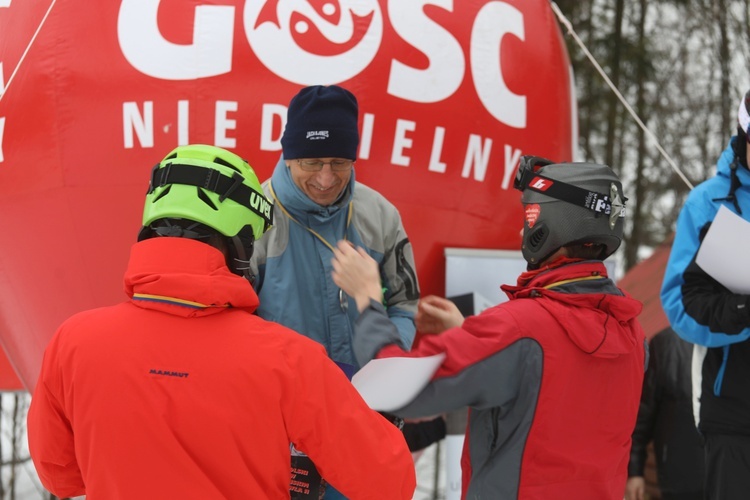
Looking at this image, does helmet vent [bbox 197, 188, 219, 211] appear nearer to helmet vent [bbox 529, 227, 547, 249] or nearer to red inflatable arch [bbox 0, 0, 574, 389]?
helmet vent [bbox 529, 227, 547, 249]

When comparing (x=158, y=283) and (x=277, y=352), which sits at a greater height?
(x=158, y=283)

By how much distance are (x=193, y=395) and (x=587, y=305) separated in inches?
40.9

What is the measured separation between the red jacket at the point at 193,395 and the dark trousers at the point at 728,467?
166 cm

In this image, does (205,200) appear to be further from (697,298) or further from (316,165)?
(697,298)

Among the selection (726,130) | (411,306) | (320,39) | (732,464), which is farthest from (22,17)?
(726,130)


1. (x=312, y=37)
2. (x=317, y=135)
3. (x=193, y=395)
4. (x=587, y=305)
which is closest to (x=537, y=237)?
(x=587, y=305)

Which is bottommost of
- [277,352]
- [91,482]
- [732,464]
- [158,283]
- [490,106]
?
[732,464]

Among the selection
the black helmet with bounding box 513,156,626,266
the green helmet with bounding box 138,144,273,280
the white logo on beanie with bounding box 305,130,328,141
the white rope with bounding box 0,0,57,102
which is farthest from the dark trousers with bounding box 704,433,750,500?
the white rope with bounding box 0,0,57,102

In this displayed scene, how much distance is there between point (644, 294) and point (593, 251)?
4807 millimetres

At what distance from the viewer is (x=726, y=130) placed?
37.5 feet

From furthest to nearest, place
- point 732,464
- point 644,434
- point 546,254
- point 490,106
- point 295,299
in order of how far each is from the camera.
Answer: point 644,434 < point 490,106 < point 732,464 < point 295,299 < point 546,254

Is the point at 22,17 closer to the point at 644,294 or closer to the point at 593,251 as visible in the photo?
the point at 593,251

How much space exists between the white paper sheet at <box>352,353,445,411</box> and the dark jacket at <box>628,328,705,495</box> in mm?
2610

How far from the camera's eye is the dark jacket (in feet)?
14.5
